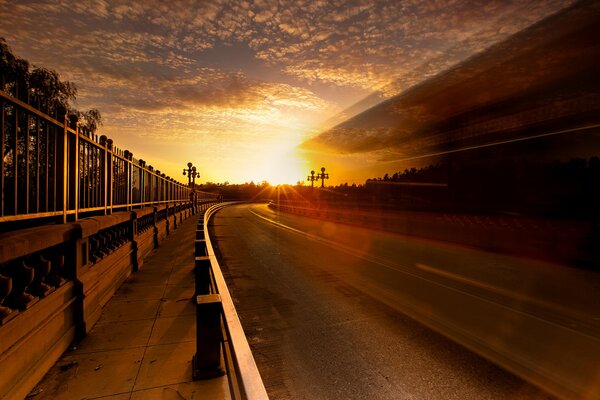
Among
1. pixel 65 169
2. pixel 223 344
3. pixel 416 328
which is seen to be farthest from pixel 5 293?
pixel 416 328

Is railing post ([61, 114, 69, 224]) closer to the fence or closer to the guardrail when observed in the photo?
the fence

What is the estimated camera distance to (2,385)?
2.58 m

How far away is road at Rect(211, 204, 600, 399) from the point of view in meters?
3.44

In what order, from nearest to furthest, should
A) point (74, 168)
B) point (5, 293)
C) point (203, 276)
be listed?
point (5, 293)
point (203, 276)
point (74, 168)

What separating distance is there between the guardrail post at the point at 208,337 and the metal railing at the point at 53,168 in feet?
6.72

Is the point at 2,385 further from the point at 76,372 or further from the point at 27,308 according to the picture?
the point at 76,372

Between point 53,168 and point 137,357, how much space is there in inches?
104

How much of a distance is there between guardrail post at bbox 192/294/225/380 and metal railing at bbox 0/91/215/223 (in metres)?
2.05

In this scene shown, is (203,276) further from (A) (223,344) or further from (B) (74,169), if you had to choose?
(B) (74,169)

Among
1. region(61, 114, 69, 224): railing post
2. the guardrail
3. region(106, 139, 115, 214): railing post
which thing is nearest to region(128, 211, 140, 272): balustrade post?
region(106, 139, 115, 214): railing post

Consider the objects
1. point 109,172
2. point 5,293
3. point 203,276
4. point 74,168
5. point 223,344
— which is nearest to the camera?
point 5,293

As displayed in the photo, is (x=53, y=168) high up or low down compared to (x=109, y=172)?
down

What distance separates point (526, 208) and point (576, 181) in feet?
12.8

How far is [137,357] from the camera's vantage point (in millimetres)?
3863
